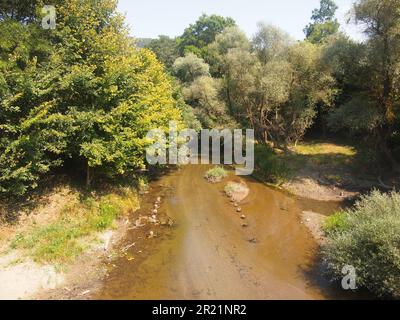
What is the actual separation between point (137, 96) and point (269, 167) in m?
11.9

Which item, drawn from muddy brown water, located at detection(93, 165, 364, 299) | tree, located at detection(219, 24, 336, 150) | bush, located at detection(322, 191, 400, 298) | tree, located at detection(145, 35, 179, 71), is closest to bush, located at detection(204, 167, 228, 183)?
muddy brown water, located at detection(93, 165, 364, 299)

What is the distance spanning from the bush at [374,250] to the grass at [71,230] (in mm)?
10728

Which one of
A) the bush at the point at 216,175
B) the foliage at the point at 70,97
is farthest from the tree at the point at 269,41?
the foliage at the point at 70,97

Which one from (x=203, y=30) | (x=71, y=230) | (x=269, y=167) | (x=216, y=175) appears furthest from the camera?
(x=203, y=30)

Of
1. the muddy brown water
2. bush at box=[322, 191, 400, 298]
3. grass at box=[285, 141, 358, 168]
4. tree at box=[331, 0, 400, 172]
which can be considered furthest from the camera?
grass at box=[285, 141, 358, 168]

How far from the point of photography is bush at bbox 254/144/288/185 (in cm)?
2489

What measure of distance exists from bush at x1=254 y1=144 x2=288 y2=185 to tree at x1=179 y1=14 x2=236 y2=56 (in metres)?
49.7

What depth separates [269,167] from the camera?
26.1 meters

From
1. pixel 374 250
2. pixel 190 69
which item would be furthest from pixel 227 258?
pixel 190 69

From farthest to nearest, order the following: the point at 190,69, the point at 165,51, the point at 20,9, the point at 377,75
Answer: the point at 165,51, the point at 190,69, the point at 377,75, the point at 20,9

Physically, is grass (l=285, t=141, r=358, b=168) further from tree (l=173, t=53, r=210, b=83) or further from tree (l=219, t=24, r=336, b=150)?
tree (l=173, t=53, r=210, b=83)

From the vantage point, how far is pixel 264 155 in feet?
93.6

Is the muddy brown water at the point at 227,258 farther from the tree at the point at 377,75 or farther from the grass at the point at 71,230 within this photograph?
the tree at the point at 377,75

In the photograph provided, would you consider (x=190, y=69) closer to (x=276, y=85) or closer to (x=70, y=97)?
(x=276, y=85)
